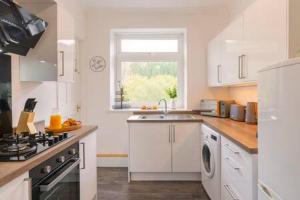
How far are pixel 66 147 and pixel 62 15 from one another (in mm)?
1243

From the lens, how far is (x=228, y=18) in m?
4.20

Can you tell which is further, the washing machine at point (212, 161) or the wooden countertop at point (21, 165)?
the washing machine at point (212, 161)

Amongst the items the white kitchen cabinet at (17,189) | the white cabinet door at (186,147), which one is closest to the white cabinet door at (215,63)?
the white cabinet door at (186,147)

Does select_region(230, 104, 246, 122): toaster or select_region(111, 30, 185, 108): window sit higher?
select_region(111, 30, 185, 108): window

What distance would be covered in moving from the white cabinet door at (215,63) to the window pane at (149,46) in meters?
0.78

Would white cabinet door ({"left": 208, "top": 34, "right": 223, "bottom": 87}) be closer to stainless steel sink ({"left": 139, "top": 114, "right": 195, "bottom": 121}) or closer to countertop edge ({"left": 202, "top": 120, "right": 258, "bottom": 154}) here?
stainless steel sink ({"left": 139, "top": 114, "right": 195, "bottom": 121})

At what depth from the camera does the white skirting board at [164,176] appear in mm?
3623

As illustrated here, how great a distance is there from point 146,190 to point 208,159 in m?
→ 0.86

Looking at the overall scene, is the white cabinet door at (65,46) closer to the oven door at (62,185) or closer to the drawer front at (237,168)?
the oven door at (62,185)

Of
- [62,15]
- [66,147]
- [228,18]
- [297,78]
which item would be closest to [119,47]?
[228,18]

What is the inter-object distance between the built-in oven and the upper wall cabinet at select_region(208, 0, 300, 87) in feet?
5.47

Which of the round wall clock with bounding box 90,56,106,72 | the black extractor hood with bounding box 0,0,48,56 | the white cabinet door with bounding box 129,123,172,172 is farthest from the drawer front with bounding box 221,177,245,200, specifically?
the round wall clock with bounding box 90,56,106,72

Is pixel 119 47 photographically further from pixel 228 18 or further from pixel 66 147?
pixel 66 147

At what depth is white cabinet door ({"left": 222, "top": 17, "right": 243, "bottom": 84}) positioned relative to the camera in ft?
8.97
